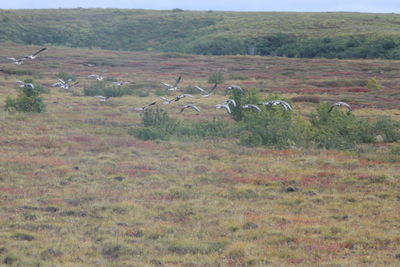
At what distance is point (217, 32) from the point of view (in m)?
109

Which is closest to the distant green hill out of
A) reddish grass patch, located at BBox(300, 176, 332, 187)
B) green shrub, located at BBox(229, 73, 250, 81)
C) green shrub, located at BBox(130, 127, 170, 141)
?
green shrub, located at BBox(229, 73, 250, 81)

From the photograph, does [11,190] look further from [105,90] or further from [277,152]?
[105,90]

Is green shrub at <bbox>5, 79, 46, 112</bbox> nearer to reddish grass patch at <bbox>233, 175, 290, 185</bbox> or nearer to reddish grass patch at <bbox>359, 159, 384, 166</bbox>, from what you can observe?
reddish grass patch at <bbox>233, 175, 290, 185</bbox>

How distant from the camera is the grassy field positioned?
10906 millimetres

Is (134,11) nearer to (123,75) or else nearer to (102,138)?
(123,75)

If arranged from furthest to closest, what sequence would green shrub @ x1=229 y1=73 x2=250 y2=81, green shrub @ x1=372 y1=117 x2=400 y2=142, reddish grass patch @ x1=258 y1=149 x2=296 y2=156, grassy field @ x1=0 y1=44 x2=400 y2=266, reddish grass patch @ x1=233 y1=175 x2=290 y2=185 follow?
1. green shrub @ x1=229 y1=73 x2=250 y2=81
2. green shrub @ x1=372 y1=117 x2=400 y2=142
3. reddish grass patch @ x1=258 y1=149 x2=296 y2=156
4. reddish grass patch @ x1=233 y1=175 x2=290 y2=185
5. grassy field @ x1=0 y1=44 x2=400 y2=266

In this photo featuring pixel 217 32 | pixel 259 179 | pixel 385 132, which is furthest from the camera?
pixel 217 32

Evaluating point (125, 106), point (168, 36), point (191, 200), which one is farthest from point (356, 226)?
point (168, 36)

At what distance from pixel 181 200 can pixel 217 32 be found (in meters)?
95.7

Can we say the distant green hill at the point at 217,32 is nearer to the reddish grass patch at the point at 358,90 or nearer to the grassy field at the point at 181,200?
the reddish grass patch at the point at 358,90

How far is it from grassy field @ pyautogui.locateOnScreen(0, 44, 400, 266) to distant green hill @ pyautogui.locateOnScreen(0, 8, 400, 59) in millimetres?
63376

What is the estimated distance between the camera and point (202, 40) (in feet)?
336

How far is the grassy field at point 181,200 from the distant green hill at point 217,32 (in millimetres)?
63376

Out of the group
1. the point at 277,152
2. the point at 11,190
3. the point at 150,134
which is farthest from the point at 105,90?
the point at 11,190
